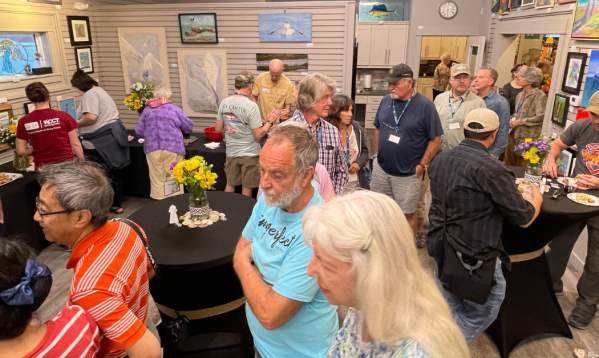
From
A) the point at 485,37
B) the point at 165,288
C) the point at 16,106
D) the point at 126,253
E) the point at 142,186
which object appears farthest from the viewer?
the point at 485,37

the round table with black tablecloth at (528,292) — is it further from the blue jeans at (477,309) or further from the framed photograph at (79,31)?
the framed photograph at (79,31)

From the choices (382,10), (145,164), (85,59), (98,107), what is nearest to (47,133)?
(98,107)

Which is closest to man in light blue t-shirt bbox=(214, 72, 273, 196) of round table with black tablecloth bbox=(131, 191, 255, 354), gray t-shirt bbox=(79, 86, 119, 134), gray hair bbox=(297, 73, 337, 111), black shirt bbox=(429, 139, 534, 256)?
gray hair bbox=(297, 73, 337, 111)

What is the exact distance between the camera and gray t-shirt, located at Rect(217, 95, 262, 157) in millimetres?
4309

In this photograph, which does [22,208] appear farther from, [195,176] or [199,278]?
[199,278]

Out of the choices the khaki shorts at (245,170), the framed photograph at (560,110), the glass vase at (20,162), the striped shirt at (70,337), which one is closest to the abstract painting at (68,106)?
the glass vase at (20,162)

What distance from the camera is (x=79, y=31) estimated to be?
6387 millimetres

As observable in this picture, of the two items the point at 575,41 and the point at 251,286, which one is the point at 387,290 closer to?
the point at 251,286

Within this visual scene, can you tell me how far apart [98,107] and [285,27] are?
Result: 3083 millimetres

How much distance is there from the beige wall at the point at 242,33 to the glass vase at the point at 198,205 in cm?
417

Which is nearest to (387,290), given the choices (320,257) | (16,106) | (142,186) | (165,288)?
(320,257)

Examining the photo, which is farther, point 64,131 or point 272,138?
point 64,131

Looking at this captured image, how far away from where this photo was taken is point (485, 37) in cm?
852

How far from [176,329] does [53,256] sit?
3.20 m
